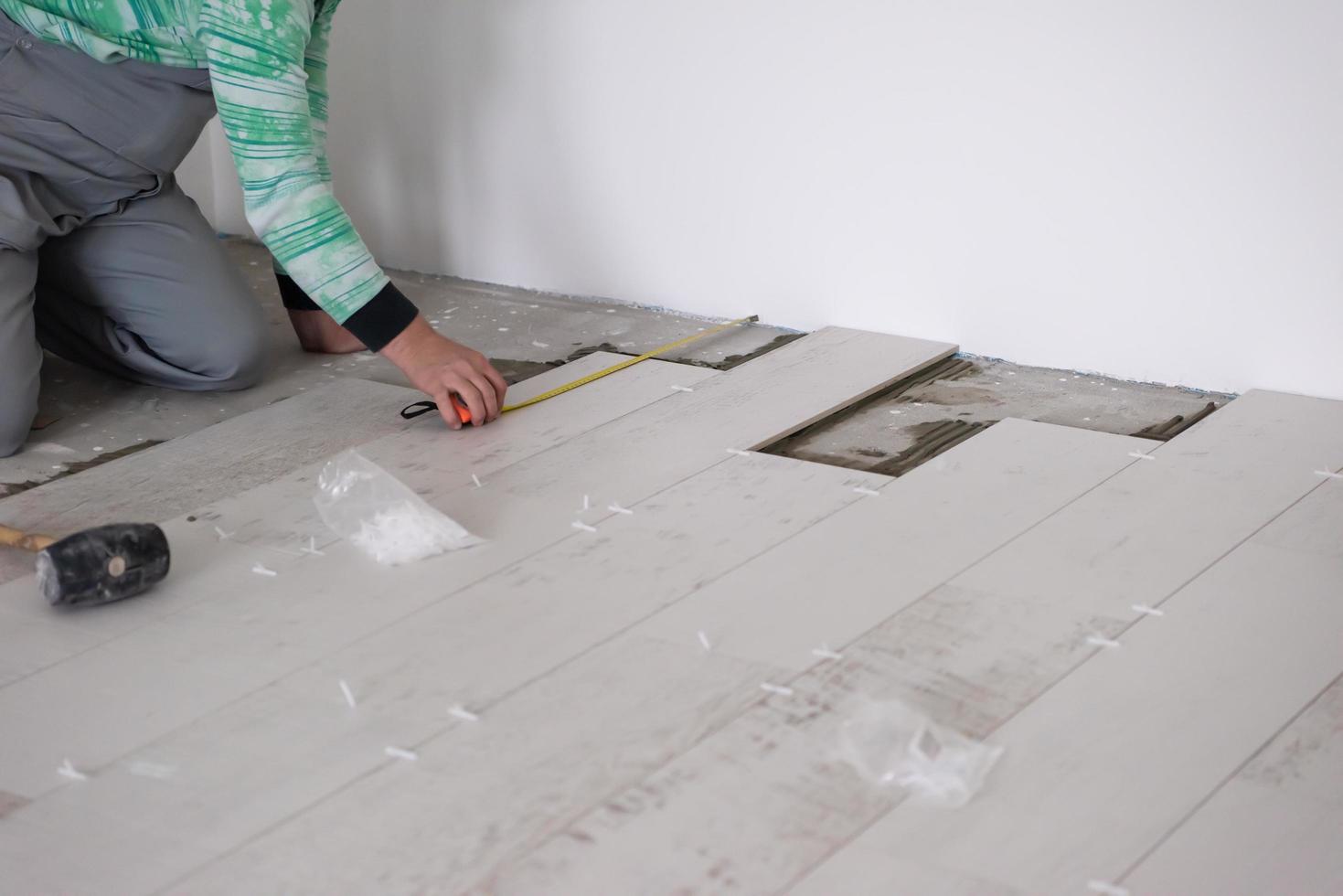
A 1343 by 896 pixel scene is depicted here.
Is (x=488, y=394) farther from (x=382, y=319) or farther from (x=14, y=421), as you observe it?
(x=14, y=421)

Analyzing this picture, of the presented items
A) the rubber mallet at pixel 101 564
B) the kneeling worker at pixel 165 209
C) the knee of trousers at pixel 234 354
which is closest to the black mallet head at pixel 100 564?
the rubber mallet at pixel 101 564

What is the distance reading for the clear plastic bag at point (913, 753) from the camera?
1.37 m

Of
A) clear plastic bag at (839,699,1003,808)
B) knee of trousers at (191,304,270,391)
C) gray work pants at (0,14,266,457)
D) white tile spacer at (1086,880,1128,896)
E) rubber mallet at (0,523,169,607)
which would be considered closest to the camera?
white tile spacer at (1086,880,1128,896)

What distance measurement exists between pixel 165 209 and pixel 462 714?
167 centimetres

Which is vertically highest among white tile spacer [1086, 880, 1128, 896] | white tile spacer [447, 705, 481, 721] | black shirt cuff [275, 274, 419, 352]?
black shirt cuff [275, 274, 419, 352]

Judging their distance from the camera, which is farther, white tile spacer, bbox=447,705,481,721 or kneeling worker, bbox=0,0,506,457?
kneeling worker, bbox=0,0,506,457

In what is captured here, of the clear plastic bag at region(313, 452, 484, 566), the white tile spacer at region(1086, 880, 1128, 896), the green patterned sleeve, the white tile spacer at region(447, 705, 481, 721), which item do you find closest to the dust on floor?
the green patterned sleeve

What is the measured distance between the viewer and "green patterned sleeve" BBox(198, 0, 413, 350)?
2191mm

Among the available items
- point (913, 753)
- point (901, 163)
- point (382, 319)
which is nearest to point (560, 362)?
point (382, 319)

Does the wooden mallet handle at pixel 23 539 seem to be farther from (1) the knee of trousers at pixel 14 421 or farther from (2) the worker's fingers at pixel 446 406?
(2) the worker's fingers at pixel 446 406

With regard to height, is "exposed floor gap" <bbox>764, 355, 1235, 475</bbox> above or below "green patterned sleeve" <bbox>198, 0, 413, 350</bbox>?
below

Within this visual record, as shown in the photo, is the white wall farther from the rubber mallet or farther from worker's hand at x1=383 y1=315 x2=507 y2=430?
the rubber mallet

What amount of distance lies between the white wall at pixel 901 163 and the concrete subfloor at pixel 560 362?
0.08 meters

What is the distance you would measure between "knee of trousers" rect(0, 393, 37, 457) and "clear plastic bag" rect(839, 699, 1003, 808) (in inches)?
64.6
